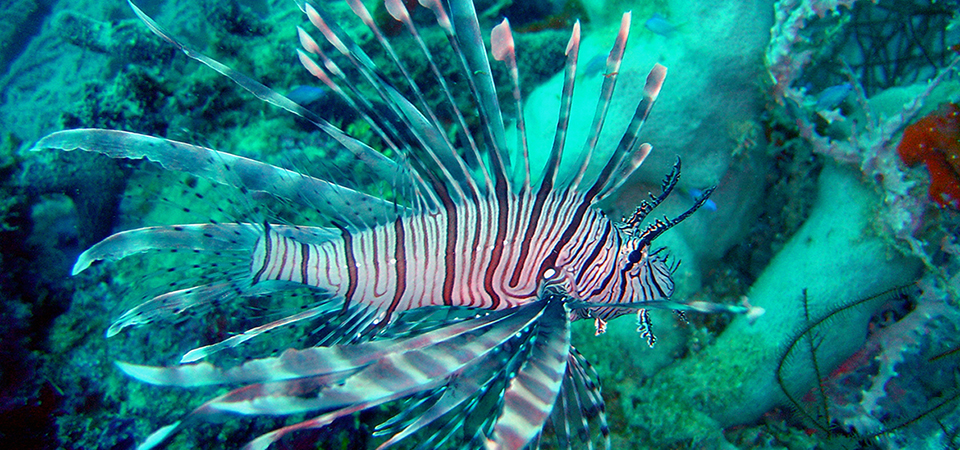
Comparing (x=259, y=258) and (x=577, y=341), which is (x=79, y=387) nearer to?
(x=259, y=258)

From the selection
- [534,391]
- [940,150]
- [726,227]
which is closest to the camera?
[534,391]

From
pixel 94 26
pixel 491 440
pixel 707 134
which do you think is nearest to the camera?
pixel 491 440

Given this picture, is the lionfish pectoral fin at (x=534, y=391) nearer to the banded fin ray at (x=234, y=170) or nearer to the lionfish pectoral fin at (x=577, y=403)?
the lionfish pectoral fin at (x=577, y=403)

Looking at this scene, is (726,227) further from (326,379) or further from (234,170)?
(234,170)

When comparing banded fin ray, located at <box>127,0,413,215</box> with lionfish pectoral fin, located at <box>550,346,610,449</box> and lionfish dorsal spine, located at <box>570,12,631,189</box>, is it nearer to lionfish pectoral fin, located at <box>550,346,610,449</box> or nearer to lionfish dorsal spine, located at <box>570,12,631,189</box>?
lionfish dorsal spine, located at <box>570,12,631,189</box>

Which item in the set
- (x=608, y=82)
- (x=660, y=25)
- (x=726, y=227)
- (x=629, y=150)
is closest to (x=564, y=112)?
(x=608, y=82)

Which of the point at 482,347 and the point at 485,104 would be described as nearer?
the point at 482,347

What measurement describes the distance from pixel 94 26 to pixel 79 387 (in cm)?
774

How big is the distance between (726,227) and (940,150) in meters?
1.37

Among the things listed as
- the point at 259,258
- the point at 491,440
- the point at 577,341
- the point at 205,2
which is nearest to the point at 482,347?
the point at 491,440

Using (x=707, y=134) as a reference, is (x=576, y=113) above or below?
above

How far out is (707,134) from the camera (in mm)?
3438

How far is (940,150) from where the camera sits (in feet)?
8.83

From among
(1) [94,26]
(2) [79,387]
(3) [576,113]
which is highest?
(1) [94,26]
